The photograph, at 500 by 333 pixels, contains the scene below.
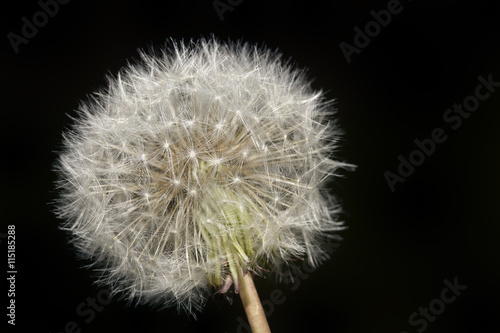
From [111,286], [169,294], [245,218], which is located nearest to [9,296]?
[111,286]

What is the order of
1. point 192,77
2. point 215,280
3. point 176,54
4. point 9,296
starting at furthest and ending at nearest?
point 9,296
point 176,54
point 192,77
point 215,280

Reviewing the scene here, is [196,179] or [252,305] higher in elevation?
[196,179]

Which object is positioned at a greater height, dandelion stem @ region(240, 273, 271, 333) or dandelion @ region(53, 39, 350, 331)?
dandelion @ region(53, 39, 350, 331)

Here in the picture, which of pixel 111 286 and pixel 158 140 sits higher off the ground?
pixel 158 140

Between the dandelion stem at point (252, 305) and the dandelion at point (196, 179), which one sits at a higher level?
the dandelion at point (196, 179)

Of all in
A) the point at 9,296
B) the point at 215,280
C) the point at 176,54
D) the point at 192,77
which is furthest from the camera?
the point at 9,296

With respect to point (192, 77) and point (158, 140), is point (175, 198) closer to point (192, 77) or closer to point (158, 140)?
point (158, 140)
